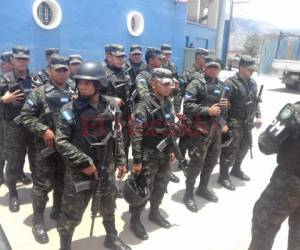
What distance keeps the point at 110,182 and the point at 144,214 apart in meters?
1.37

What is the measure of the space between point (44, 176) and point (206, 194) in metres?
2.49

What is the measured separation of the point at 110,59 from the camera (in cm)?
554

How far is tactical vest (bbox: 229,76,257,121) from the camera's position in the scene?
210 inches

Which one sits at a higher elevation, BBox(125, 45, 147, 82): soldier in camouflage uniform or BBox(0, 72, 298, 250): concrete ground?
BBox(125, 45, 147, 82): soldier in camouflage uniform

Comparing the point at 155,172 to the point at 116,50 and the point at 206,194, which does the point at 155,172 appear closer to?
the point at 206,194

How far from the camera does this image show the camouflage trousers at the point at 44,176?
3912 mm

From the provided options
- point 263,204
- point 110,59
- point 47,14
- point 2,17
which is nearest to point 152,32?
point 47,14

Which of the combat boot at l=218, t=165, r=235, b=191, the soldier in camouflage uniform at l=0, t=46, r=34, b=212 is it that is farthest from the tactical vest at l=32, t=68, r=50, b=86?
the combat boot at l=218, t=165, r=235, b=191

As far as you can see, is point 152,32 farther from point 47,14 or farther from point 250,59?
point 250,59

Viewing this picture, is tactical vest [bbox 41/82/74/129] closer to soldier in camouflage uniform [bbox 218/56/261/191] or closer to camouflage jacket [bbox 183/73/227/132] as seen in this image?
camouflage jacket [bbox 183/73/227/132]

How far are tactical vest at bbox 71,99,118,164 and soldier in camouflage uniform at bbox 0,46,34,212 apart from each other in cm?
143

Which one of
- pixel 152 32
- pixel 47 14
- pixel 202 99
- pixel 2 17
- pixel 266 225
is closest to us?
pixel 266 225

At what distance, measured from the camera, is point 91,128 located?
10.9 feet

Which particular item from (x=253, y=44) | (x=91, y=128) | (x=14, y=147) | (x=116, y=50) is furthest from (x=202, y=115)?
(x=253, y=44)
